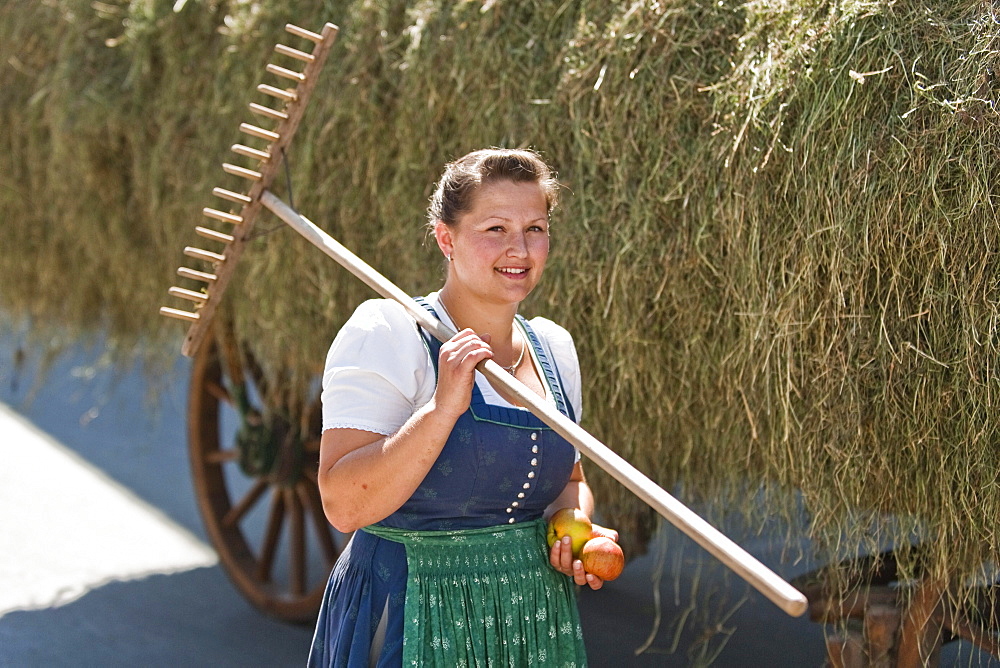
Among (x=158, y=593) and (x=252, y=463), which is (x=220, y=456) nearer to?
(x=252, y=463)

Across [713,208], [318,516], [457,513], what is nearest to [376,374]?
[457,513]

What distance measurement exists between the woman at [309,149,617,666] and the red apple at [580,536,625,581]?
0.06ft

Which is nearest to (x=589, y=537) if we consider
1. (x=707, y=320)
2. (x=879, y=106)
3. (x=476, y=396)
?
(x=476, y=396)

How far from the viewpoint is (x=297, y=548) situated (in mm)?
3828

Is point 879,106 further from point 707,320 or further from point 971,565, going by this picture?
point 971,565

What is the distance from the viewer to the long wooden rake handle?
1455mm

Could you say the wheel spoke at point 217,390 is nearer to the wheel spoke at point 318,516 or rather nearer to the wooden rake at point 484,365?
the wheel spoke at point 318,516

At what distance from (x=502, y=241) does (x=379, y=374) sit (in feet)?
0.98

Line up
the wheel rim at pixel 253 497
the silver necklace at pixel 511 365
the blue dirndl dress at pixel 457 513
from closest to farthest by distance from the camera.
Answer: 1. the blue dirndl dress at pixel 457 513
2. the silver necklace at pixel 511 365
3. the wheel rim at pixel 253 497

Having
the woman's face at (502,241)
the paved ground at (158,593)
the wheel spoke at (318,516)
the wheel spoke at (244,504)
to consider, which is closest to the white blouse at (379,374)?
the woman's face at (502,241)

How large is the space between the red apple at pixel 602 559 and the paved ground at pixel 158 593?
70 cm

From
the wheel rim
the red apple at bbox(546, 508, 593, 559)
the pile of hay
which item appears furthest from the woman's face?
the wheel rim

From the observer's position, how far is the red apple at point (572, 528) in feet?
6.00

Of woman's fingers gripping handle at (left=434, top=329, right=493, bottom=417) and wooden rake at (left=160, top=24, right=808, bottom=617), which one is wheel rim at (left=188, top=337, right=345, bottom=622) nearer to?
wooden rake at (left=160, top=24, right=808, bottom=617)
